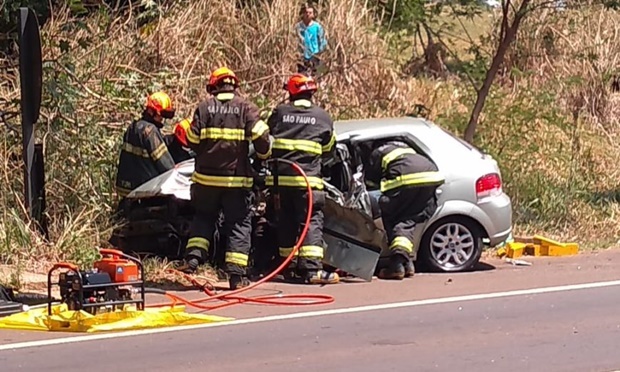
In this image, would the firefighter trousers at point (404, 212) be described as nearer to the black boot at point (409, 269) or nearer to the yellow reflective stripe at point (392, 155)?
the black boot at point (409, 269)

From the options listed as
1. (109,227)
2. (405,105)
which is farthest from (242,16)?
(109,227)

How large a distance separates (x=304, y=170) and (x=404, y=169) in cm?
95

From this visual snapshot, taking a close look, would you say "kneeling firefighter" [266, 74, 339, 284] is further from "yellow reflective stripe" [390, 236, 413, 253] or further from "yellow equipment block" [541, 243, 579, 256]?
A: "yellow equipment block" [541, 243, 579, 256]

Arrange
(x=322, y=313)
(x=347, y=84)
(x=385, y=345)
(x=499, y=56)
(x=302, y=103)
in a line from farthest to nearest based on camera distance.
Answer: (x=347, y=84) < (x=499, y=56) < (x=302, y=103) < (x=322, y=313) < (x=385, y=345)

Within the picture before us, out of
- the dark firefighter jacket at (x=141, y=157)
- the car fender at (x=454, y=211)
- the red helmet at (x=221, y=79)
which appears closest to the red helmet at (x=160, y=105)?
→ the dark firefighter jacket at (x=141, y=157)

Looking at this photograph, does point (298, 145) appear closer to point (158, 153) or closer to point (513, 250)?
point (158, 153)

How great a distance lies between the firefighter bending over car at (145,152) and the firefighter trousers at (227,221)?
100cm

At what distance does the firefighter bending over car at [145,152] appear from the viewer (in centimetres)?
1131

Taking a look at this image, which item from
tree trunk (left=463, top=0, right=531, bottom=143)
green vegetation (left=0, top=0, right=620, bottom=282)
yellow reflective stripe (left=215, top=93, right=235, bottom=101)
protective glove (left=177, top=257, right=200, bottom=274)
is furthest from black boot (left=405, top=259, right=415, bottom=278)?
tree trunk (left=463, top=0, right=531, bottom=143)

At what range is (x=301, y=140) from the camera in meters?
10.6

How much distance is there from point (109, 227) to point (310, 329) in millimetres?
3755

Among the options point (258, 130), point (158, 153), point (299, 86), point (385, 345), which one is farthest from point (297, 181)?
point (385, 345)

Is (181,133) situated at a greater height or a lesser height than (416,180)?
greater

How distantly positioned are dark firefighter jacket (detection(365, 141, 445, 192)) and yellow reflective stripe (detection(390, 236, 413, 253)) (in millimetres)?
472
